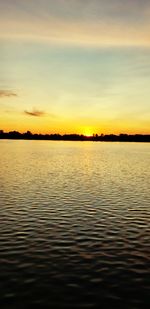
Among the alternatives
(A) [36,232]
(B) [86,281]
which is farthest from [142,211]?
(B) [86,281]

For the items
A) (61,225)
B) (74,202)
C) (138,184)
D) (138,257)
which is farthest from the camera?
(138,184)

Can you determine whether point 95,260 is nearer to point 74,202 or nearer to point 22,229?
point 22,229

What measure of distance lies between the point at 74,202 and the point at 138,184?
1993 centimetres

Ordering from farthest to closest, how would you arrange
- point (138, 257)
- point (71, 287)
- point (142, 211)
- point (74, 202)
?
point (74, 202), point (142, 211), point (138, 257), point (71, 287)

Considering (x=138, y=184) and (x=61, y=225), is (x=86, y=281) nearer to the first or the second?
(x=61, y=225)

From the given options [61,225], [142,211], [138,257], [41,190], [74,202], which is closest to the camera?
[138,257]

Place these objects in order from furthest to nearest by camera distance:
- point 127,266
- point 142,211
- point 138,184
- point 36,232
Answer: point 138,184 → point 142,211 → point 36,232 → point 127,266

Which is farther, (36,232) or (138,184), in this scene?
(138,184)

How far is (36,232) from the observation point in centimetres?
2994

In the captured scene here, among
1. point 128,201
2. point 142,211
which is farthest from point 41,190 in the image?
point 142,211

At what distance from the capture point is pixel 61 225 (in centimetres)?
3247

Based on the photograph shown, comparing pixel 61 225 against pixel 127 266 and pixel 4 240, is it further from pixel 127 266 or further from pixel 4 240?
pixel 127 266

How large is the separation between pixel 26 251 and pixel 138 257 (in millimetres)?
8222

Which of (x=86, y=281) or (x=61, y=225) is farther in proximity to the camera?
(x=61, y=225)
